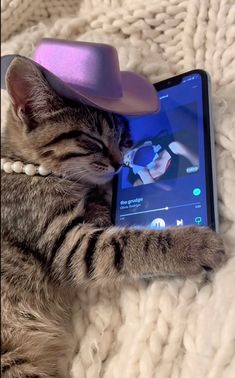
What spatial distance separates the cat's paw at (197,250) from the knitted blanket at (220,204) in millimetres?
17

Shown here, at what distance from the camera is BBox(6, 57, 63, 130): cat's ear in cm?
84

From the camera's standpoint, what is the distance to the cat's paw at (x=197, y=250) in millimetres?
779

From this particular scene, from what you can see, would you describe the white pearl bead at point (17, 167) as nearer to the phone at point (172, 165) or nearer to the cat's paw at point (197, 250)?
the phone at point (172, 165)

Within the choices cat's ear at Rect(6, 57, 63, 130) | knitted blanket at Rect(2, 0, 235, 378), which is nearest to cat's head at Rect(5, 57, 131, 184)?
cat's ear at Rect(6, 57, 63, 130)

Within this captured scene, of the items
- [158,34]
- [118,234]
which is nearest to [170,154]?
[118,234]

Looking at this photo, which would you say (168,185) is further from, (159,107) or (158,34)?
(158,34)

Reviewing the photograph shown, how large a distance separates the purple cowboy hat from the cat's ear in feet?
0.04

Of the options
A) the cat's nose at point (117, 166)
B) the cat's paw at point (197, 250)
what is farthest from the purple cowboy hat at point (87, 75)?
the cat's paw at point (197, 250)

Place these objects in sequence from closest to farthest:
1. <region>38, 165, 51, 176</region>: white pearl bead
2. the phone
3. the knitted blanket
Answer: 1. the knitted blanket
2. the phone
3. <region>38, 165, 51, 176</region>: white pearl bead

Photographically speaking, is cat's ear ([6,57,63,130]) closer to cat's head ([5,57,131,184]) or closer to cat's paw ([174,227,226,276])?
cat's head ([5,57,131,184])

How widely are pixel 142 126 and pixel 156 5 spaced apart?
0.24m

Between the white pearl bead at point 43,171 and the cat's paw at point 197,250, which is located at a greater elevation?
the white pearl bead at point 43,171

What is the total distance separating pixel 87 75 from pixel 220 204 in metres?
0.30

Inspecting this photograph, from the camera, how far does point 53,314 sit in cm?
89
